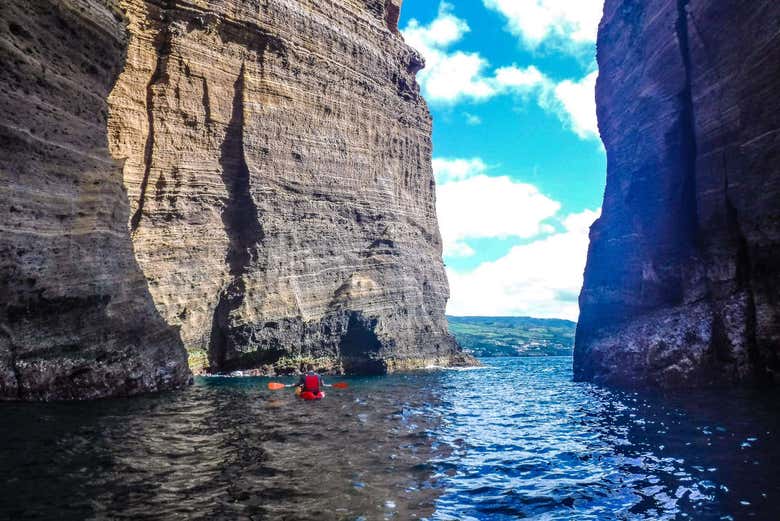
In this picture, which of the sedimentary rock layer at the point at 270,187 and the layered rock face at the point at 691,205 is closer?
the layered rock face at the point at 691,205

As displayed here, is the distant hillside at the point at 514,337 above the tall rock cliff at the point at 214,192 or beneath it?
beneath

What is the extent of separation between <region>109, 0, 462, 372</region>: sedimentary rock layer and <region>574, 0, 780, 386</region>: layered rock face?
21.5 meters

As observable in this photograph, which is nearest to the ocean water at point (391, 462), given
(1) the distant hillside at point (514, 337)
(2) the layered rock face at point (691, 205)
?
(2) the layered rock face at point (691, 205)

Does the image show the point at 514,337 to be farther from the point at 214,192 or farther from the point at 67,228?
the point at 67,228

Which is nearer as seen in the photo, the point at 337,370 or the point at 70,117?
the point at 70,117

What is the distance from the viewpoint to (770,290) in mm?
18031

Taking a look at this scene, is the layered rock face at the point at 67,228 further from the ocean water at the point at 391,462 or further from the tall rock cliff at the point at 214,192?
the ocean water at the point at 391,462

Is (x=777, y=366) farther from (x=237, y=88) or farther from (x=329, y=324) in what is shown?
(x=237, y=88)

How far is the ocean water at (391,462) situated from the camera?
22.4 feet

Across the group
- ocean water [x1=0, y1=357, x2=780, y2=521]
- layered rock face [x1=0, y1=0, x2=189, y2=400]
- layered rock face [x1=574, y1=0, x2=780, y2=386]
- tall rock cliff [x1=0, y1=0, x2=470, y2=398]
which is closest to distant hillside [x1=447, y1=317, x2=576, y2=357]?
tall rock cliff [x1=0, y1=0, x2=470, y2=398]

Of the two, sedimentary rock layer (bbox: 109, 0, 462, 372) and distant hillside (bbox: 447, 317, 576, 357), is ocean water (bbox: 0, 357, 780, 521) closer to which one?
sedimentary rock layer (bbox: 109, 0, 462, 372)

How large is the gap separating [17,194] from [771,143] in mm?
25238

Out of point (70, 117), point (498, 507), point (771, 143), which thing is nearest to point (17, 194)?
point (70, 117)

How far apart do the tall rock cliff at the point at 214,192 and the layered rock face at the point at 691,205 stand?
1999 centimetres
